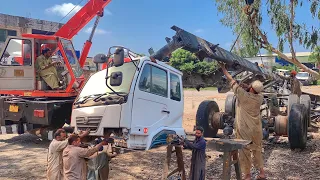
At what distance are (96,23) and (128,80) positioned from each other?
5836 mm

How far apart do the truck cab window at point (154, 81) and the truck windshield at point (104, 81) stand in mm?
215

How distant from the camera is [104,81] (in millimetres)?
6660

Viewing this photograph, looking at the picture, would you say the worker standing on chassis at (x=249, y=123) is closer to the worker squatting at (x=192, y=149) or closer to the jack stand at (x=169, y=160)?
the worker squatting at (x=192, y=149)

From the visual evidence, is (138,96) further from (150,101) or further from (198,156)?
(198,156)

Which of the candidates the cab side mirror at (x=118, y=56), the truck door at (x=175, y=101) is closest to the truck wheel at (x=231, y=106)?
the truck door at (x=175, y=101)

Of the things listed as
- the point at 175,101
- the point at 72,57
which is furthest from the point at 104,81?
the point at 72,57

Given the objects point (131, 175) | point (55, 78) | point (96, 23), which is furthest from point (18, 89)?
point (131, 175)

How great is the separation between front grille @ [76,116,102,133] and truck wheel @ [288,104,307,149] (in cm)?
479

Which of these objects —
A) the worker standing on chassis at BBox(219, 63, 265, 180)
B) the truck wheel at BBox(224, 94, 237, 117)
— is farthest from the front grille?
the truck wheel at BBox(224, 94, 237, 117)

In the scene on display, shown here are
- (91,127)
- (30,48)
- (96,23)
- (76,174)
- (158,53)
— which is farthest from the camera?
(96,23)

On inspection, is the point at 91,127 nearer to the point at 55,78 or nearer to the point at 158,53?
the point at 158,53

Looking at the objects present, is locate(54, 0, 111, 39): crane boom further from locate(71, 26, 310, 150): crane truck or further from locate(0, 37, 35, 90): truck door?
locate(71, 26, 310, 150): crane truck

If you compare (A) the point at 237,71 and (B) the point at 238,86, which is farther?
(A) the point at 237,71

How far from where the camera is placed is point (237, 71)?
26.3 feet
